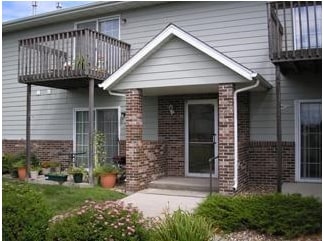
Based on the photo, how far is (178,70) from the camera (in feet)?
32.4

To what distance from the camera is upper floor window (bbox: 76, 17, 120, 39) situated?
13992mm

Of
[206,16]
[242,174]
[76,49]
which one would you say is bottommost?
[242,174]

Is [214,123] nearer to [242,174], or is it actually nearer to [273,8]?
[242,174]

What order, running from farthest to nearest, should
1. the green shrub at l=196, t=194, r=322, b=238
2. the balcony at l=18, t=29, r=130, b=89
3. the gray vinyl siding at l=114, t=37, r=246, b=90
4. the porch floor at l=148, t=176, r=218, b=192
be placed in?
the balcony at l=18, t=29, r=130, b=89, the porch floor at l=148, t=176, r=218, b=192, the gray vinyl siding at l=114, t=37, r=246, b=90, the green shrub at l=196, t=194, r=322, b=238

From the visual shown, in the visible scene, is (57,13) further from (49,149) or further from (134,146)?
(134,146)

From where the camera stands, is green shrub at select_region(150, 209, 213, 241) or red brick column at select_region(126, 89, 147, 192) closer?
green shrub at select_region(150, 209, 213, 241)

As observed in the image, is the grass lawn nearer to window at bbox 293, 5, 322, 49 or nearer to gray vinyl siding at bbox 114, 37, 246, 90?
A: gray vinyl siding at bbox 114, 37, 246, 90

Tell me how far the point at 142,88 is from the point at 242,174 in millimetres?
3380

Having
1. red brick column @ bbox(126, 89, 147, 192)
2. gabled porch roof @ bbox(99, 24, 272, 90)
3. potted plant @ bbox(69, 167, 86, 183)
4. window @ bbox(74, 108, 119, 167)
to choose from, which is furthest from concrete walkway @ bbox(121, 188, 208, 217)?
window @ bbox(74, 108, 119, 167)

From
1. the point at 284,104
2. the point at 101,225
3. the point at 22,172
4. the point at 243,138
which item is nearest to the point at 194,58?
the point at 243,138

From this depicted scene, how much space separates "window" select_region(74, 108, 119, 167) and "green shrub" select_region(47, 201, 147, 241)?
8321 mm

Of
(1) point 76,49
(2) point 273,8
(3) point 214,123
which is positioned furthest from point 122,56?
(2) point 273,8

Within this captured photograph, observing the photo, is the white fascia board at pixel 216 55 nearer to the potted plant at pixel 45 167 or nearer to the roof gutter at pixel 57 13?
the roof gutter at pixel 57 13

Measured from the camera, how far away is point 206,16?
12.2 metres
